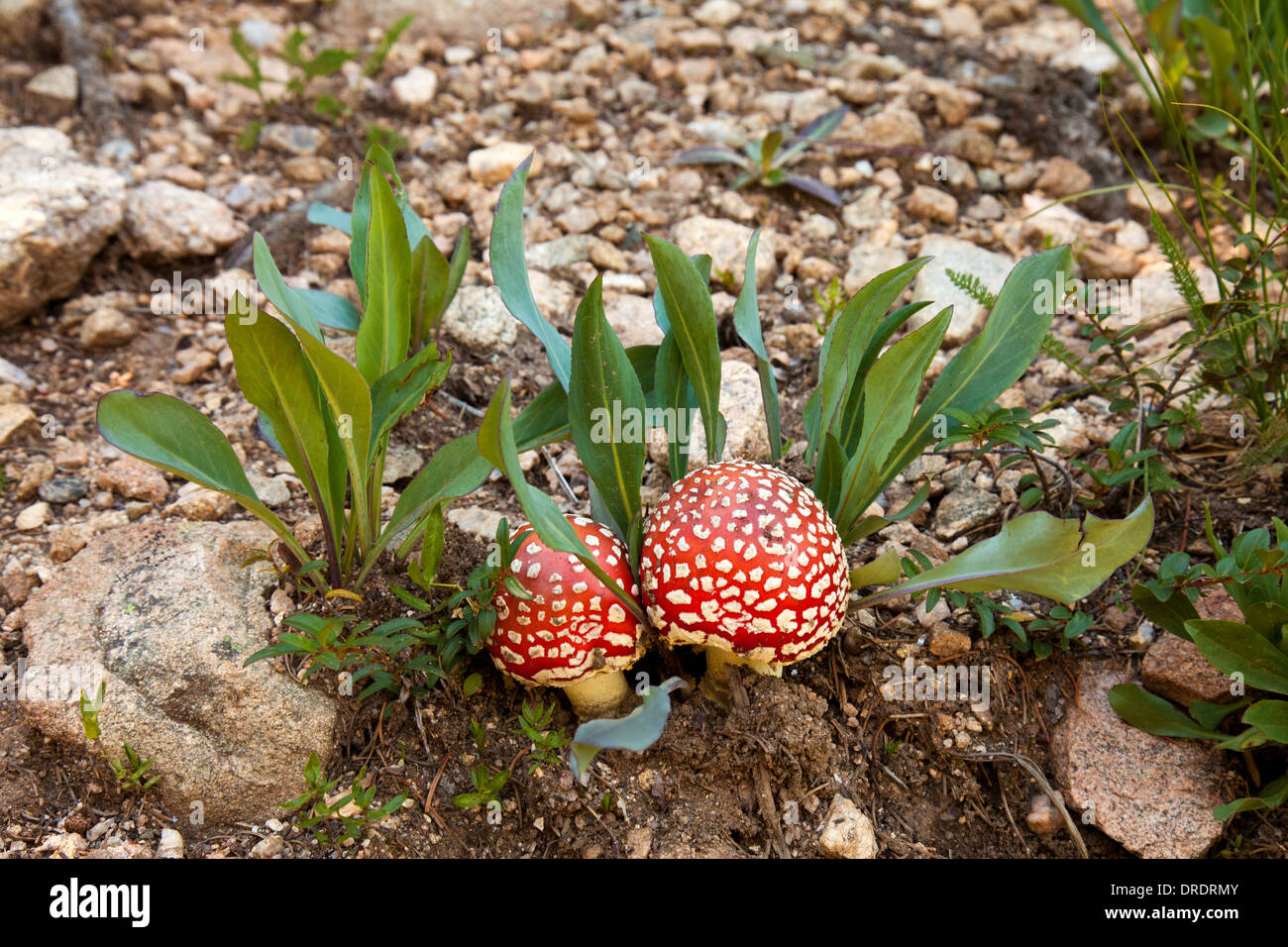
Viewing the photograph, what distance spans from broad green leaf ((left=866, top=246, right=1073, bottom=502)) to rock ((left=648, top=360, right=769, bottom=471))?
45 cm

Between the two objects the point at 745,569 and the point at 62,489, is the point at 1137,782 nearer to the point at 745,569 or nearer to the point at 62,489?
the point at 745,569

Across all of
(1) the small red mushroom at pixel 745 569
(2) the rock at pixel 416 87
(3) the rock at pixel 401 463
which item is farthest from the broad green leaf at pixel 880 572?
(2) the rock at pixel 416 87

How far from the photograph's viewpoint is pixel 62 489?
254cm

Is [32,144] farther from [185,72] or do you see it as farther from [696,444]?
[696,444]

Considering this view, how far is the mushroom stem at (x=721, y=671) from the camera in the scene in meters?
2.09

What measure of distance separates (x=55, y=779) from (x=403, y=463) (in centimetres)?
105

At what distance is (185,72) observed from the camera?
12.3ft

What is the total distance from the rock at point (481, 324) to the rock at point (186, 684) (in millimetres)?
1014

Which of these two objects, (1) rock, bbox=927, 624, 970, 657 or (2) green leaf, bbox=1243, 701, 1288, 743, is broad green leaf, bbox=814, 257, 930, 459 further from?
(2) green leaf, bbox=1243, 701, 1288, 743

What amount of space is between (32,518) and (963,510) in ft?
7.46

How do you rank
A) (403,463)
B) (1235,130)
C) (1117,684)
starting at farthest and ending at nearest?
(1235,130)
(403,463)
(1117,684)

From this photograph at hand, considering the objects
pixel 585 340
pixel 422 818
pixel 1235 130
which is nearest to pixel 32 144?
pixel 585 340

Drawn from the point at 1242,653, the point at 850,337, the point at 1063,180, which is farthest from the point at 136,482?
the point at 1063,180

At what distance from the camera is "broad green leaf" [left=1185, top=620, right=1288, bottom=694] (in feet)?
6.27
